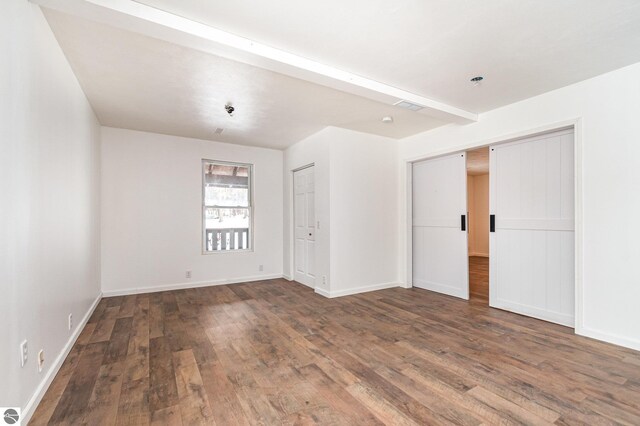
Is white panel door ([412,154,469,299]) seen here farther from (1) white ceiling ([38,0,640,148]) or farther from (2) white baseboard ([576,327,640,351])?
(2) white baseboard ([576,327,640,351])

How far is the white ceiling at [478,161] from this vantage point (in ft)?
19.2

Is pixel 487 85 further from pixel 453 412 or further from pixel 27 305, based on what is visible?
pixel 27 305

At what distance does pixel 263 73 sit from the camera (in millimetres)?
2850

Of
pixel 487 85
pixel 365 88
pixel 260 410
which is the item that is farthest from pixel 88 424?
pixel 487 85

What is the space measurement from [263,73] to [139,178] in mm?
3204

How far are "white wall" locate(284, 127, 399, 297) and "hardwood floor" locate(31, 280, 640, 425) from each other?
0.97 m

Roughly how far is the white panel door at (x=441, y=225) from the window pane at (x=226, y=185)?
125 inches

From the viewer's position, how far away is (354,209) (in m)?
4.77

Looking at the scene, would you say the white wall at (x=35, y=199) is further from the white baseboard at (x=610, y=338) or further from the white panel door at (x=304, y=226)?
the white baseboard at (x=610, y=338)

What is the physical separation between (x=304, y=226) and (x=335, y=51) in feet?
10.9

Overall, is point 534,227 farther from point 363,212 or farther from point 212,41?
point 212,41

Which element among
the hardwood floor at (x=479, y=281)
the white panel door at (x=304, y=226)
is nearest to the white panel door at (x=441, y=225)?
the hardwood floor at (x=479, y=281)

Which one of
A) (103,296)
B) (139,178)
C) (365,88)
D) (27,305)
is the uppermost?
(365,88)


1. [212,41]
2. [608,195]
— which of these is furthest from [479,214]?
[212,41]
